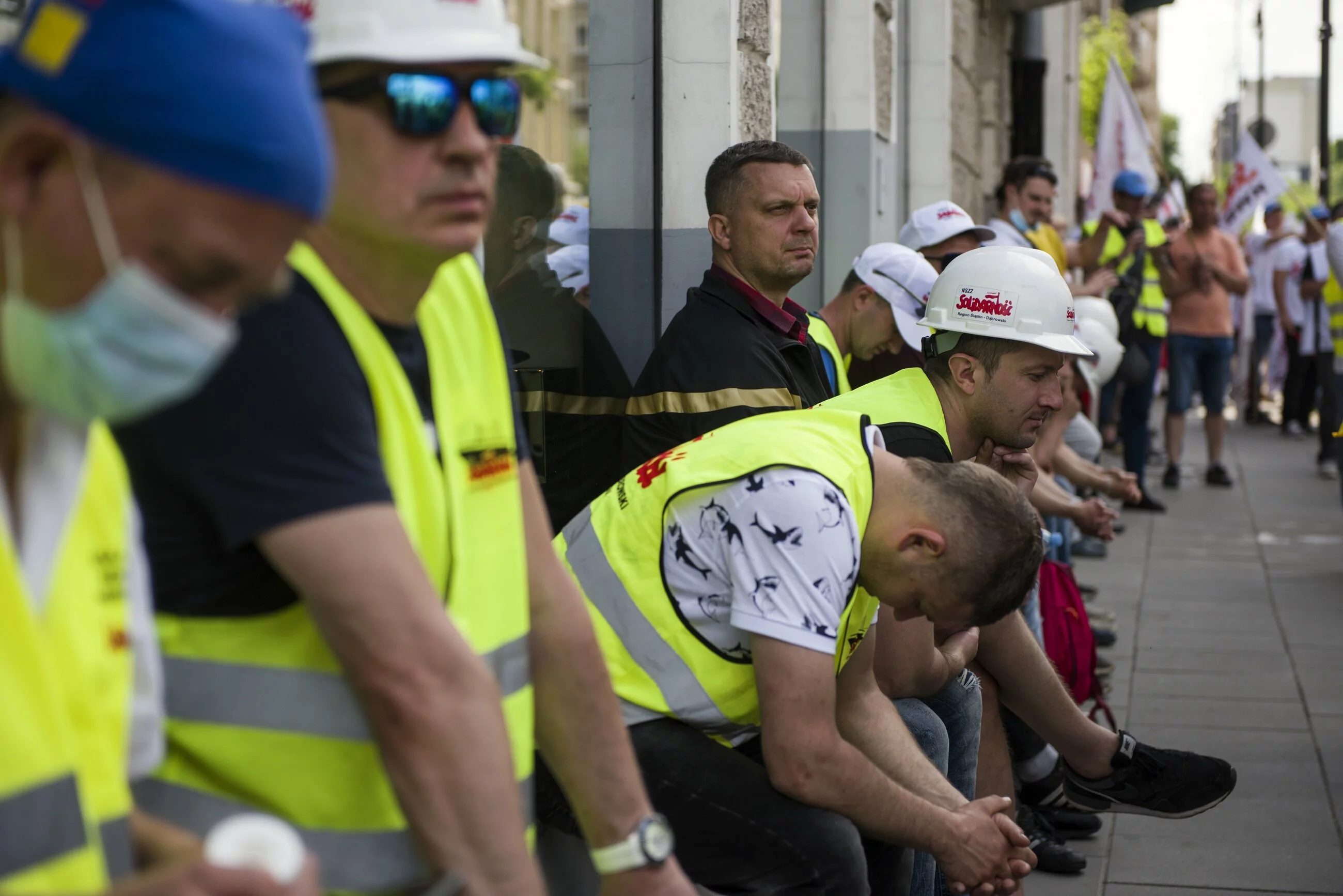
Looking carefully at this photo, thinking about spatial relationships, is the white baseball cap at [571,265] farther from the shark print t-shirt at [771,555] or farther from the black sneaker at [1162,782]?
the shark print t-shirt at [771,555]

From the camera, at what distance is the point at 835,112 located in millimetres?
7949

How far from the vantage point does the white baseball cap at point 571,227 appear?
5.11m

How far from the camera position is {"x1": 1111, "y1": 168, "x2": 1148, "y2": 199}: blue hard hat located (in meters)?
10.9

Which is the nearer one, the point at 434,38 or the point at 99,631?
the point at 99,631

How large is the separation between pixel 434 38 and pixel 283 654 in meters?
0.70

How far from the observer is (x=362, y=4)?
179 centimetres

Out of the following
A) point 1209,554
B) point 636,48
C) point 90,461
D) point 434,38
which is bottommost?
point 1209,554

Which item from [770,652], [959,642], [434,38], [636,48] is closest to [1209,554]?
[636,48]

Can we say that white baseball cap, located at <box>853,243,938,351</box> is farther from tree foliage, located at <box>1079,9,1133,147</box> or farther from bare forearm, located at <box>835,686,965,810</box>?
tree foliage, located at <box>1079,9,1133,147</box>

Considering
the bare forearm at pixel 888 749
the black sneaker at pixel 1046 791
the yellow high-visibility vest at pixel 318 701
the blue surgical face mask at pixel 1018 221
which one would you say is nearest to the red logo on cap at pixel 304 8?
the yellow high-visibility vest at pixel 318 701

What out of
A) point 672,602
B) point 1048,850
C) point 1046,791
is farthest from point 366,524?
point 1046,791

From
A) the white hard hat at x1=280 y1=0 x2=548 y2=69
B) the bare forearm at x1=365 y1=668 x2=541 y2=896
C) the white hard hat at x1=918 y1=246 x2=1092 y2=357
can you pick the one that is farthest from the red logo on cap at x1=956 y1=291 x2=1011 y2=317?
the bare forearm at x1=365 y1=668 x2=541 y2=896

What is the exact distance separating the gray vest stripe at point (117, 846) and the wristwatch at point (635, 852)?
0.91m

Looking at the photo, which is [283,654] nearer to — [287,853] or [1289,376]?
[287,853]
